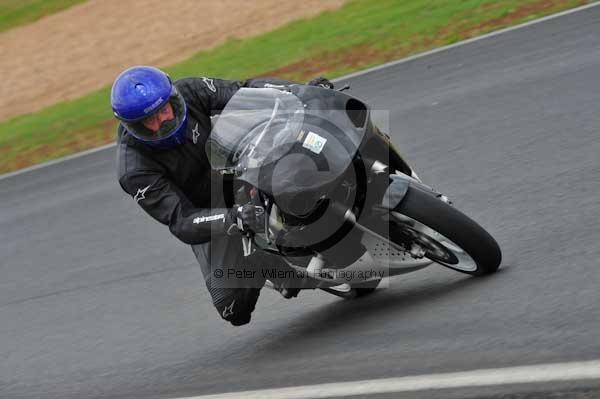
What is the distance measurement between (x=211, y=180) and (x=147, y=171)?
0.39m

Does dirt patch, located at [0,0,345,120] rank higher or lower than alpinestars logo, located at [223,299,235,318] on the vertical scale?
lower

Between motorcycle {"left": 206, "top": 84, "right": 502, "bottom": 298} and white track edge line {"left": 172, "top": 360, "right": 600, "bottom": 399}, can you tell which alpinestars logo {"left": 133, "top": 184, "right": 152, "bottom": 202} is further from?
white track edge line {"left": 172, "top": 360, "right": 600, "bottom": 399}

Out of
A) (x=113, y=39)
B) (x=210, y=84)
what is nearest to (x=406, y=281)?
(x=210, y=84)

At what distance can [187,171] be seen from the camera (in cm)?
561

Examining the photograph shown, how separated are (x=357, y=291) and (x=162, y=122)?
65.4 inches

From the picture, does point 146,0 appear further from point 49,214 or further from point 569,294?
point 569,294

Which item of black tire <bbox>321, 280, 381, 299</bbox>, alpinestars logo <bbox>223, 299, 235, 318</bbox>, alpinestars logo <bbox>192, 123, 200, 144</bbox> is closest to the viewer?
alpinestars logo <bbox>192, 123, 200, 144</bbox>

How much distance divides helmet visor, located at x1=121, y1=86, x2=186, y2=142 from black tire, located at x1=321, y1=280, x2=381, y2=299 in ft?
4.44

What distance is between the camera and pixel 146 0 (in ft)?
64.8

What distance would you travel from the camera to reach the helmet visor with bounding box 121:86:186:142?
5.18 meters

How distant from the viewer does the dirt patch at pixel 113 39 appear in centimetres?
1625

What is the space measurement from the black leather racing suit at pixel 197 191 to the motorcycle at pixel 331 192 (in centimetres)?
29

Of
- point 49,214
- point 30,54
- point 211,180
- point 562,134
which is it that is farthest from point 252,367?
point 30,54

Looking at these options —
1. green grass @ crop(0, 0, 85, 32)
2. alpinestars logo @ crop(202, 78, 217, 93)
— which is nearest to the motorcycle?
alpinestars logo @ crop(202, 78, 217, 93)
